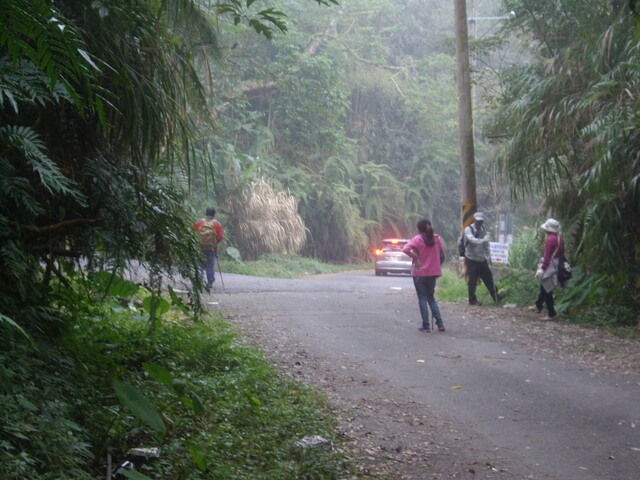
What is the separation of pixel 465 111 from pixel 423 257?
22.0 ft

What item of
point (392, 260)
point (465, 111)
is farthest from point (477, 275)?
point (392, 260)

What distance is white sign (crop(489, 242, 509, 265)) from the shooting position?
2028 centimetres

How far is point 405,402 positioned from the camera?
7.74m

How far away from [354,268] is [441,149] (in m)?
8.60

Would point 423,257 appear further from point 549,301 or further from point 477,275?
point 477,275

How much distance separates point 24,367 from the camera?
14.9ft

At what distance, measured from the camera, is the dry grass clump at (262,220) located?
1225 inches

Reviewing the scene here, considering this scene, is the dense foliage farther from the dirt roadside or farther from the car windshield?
the car windshield

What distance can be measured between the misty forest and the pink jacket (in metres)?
2.52

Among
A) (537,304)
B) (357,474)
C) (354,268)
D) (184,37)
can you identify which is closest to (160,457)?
(357,474)

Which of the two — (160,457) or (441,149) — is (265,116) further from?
(160,457)

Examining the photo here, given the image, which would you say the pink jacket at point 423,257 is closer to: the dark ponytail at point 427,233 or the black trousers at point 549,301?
A: the dark ponytail at point 427,233

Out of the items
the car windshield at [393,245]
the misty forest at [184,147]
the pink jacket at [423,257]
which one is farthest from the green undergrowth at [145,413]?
the car windshield at [393,245]

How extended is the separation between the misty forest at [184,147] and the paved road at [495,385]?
8.71 feet
